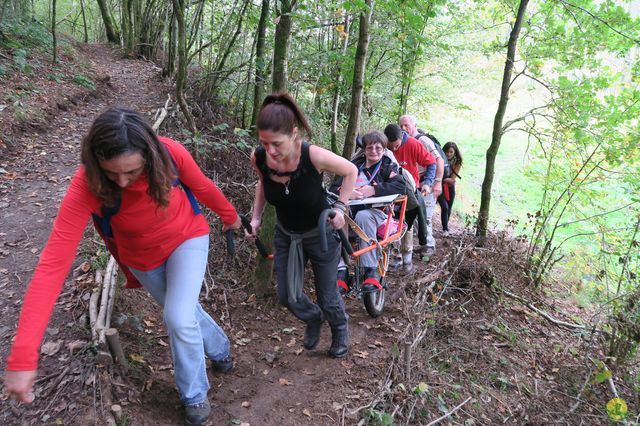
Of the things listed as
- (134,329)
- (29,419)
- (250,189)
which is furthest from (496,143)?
(29,419)

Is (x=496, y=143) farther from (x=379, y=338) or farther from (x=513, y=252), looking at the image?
(x=379, y=338)

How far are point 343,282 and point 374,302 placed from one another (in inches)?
18.7

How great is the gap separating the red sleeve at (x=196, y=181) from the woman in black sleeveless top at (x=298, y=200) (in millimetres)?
374

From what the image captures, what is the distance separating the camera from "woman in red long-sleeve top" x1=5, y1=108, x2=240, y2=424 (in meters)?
2.06

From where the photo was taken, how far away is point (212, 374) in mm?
3645

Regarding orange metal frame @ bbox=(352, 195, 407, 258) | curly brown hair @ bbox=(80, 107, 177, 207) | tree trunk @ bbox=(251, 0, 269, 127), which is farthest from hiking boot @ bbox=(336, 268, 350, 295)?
tree trunk @ bbox=(251, 0, 269, 127)

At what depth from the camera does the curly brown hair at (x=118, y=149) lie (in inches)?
85.0

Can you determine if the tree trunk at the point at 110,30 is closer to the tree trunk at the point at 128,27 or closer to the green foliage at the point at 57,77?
the tree trunk at the point at 128,27

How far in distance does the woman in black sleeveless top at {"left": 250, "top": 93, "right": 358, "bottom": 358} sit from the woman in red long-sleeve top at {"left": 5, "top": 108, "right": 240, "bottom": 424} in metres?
0.43

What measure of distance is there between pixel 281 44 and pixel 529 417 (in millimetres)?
4493

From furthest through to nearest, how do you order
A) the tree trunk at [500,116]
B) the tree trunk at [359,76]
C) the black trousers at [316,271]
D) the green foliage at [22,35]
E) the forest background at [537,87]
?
the green foliage at [22,35] < the tree trunk at [500,116] < the forest background at [537,87] < the tree trunk at [359,76] < the black trousers at [316,271]

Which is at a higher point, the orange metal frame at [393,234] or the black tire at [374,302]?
the orange metal frame at [393,234]

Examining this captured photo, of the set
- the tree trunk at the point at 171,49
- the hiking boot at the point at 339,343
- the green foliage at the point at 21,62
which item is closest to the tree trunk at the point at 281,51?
the hiking boot at the point at 339,343

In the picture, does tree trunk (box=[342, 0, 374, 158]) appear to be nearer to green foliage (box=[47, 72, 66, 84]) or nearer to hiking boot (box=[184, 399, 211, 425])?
hiking boot (box=[184, 399, 211, 425])
